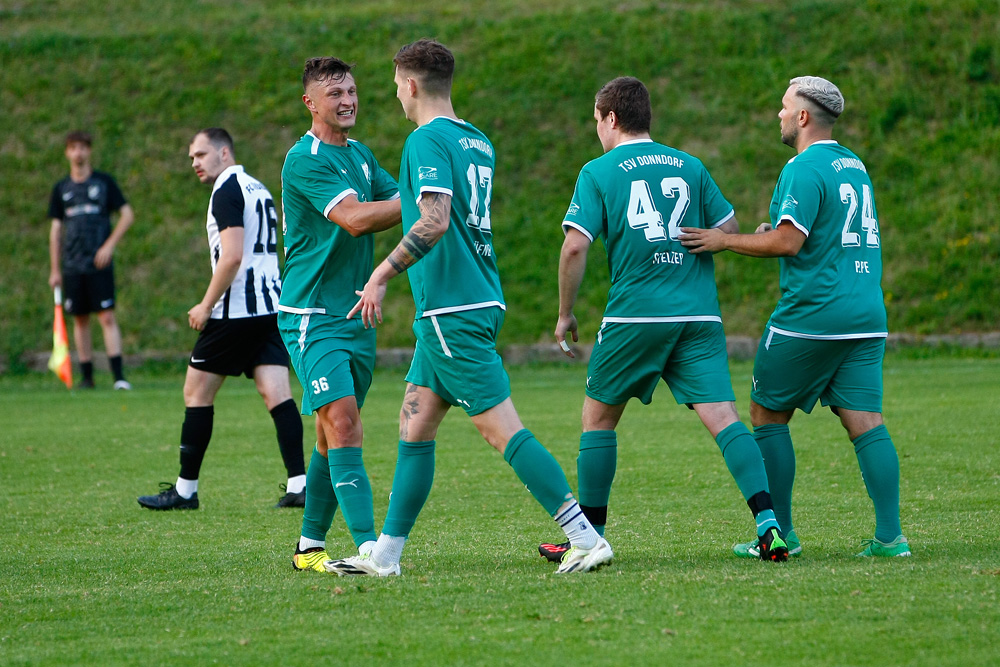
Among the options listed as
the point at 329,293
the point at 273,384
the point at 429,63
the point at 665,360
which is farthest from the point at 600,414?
the point at 273,384

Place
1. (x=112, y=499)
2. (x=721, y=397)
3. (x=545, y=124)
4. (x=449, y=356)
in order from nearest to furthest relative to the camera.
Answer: (x=449, y=356) < (x=721, y=397) < (x=112, y=499) < (x=545, y=124)

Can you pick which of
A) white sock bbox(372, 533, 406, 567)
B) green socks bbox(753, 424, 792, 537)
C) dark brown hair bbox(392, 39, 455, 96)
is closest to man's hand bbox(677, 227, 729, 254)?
green socks bbox(753, 424, 792, 537)

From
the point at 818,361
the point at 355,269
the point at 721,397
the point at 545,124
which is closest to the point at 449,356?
the point at 355,269

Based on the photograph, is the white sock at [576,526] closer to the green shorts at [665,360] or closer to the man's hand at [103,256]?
the green shorts at [665,360]

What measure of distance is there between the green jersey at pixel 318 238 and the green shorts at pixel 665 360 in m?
1.15

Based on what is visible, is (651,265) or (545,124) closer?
(651,265)

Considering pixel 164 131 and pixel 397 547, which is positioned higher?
pixel 164 131

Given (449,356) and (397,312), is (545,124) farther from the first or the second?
(449,356)

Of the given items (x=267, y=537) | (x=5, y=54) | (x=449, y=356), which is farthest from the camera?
(x=5, y=54)

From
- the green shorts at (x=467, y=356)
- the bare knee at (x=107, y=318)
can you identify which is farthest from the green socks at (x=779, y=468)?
the bare knee at (x=107, y=318)

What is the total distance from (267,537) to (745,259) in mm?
14035

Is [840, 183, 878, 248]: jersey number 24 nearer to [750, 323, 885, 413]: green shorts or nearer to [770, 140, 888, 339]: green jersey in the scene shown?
[770, 140, 888, 339]: green jersey

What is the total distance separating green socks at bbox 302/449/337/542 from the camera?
17.3 ft

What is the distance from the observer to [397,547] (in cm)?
487
